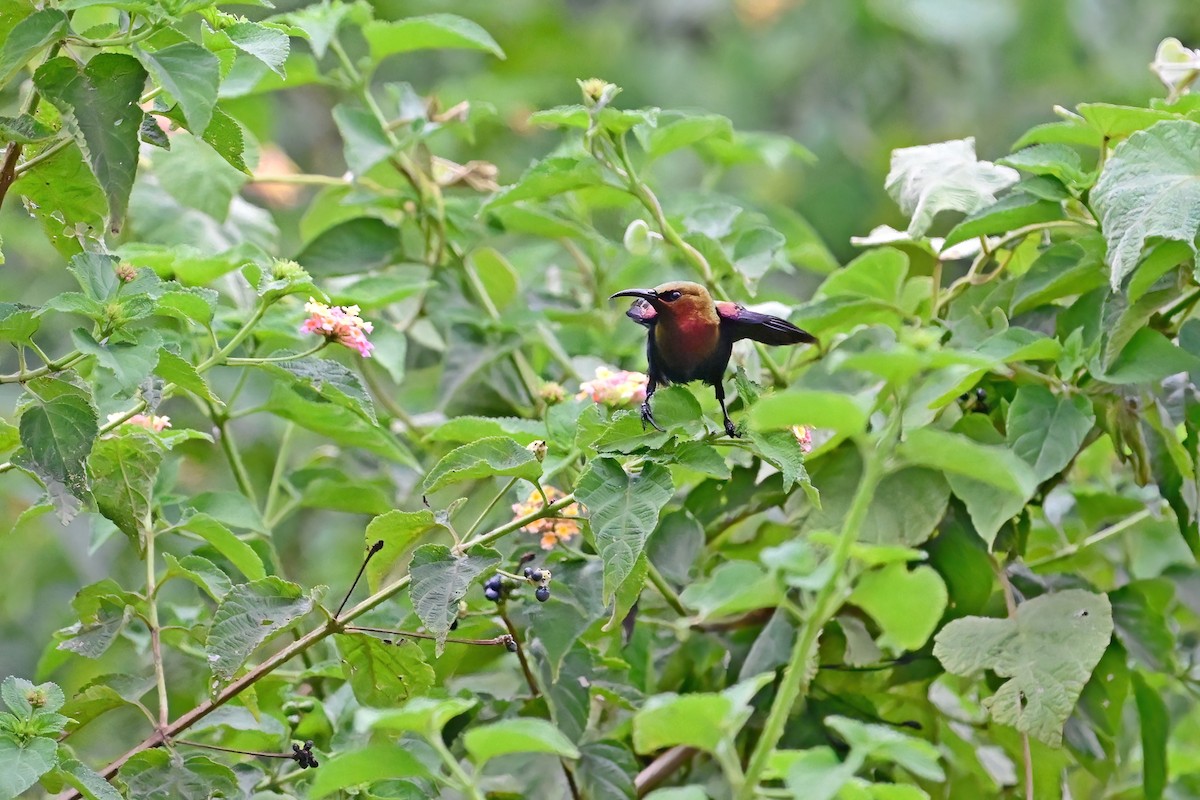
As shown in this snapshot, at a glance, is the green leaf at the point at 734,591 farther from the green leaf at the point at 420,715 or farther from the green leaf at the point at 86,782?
the green leaf at the point at 86,782

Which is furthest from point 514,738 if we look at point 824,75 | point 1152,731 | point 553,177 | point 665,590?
point 824,75

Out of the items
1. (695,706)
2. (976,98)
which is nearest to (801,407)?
(695,706)

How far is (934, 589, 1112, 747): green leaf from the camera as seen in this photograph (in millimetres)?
736

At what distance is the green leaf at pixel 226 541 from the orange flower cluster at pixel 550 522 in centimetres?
16

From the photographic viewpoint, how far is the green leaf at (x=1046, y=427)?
75 centimetres

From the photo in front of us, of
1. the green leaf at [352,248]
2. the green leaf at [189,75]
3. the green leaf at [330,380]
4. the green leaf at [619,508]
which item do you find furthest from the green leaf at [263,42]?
the green leaf at [352,248]

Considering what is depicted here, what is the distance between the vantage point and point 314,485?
924 mm

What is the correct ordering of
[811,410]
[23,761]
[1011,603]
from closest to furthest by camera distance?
[811,410], [23,761], [1011,603]

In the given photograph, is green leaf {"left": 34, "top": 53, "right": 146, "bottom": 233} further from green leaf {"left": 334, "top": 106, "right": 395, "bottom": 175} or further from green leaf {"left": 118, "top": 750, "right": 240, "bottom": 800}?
green leaf {"left": 334, "top": 106, "right": 395, "bottom": 175}

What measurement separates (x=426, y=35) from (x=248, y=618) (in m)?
0.57

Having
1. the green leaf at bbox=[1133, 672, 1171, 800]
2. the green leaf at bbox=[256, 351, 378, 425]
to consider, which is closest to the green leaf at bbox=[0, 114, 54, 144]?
the green leaf at bbox=[256, 351, 378, 425]

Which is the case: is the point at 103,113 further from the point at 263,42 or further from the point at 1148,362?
the point at 1148,362

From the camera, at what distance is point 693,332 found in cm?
68

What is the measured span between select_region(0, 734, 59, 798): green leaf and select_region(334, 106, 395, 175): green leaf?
530 millimetres
